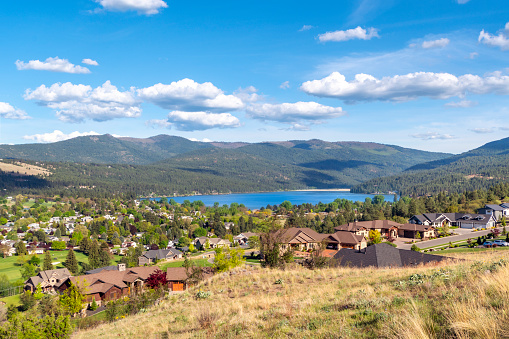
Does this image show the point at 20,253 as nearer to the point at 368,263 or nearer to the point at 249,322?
the point at 368,263

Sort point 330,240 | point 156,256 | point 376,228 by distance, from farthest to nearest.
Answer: point 156,256 < point 376,228 < point 330,240

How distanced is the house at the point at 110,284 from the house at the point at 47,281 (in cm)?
254

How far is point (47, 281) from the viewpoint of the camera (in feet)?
245

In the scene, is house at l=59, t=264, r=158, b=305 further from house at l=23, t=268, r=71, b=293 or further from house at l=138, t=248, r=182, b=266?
house at l=138, t=248, r=182, b=266

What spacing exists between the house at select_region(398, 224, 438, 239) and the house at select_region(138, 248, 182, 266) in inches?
2712

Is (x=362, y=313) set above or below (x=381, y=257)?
above

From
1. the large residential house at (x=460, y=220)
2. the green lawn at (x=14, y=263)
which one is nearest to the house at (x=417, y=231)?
the large residential house at (x=460, y=220)

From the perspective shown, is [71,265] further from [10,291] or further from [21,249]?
[21,249]

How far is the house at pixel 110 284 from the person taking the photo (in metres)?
61.8

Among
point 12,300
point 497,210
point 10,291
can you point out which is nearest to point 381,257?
point 12,300

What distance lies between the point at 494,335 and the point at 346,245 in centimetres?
7921

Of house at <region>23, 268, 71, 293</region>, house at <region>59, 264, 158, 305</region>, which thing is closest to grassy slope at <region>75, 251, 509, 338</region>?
house at <region>59, 264, 158, 305</region>

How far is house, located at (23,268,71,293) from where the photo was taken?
7261 centimetres

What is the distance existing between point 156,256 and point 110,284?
36.9m
